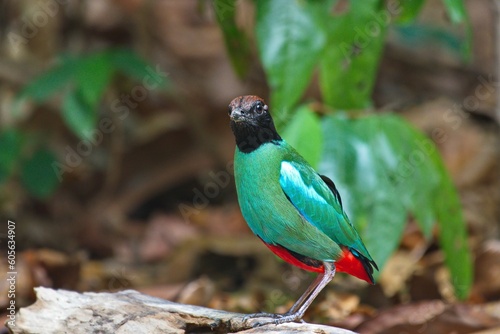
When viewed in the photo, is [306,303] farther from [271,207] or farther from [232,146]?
[232,146]

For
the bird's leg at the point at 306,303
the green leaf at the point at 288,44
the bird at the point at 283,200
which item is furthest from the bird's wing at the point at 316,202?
the green leaf at the point at 288,44

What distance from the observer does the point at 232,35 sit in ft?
15.3

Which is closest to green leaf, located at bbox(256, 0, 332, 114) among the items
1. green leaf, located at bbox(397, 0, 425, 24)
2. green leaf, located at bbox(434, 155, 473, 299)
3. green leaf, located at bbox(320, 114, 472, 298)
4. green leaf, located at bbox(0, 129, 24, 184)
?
green leaf, located at bbox(320, 114, 472, 298)

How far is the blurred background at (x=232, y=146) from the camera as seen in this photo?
425 cm

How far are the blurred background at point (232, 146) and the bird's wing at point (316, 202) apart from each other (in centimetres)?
76

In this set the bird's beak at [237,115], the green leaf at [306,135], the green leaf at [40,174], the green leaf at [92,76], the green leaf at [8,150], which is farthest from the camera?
the green leaf at [40,174]

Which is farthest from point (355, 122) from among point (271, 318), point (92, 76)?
point (92, 76)

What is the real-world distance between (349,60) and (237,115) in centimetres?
158

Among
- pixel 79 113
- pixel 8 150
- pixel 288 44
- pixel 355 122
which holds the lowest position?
pixel 355 122

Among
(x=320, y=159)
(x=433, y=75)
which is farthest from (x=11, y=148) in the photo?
(x=433, y=75)

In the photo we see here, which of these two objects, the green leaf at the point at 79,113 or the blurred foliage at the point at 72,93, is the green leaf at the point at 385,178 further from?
the green leaf at the point at 79,113

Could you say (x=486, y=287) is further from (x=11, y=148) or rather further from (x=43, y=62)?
(x=43, y=62)

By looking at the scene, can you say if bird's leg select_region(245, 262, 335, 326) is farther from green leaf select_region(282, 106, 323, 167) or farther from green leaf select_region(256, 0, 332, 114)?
green leaf select_region(256, 0, 332, 114)

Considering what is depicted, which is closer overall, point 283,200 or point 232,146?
point 283,200
